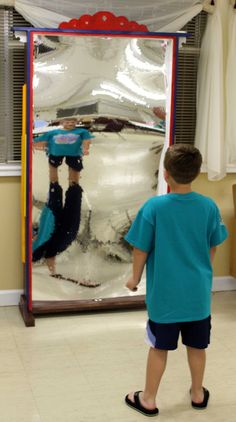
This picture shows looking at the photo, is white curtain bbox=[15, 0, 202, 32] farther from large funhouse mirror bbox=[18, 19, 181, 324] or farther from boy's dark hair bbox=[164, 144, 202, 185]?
boy's dark hair bbox=[164, 144, 202, 185]

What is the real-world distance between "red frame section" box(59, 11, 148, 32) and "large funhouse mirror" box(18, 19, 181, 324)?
0.21 feet

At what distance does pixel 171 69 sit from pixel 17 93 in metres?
0.92

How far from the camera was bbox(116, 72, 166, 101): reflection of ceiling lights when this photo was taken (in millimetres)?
3598

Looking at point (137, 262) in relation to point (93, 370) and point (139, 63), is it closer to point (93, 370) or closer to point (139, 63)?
→ point (93, 370)

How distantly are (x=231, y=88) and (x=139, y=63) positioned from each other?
0.72 meters

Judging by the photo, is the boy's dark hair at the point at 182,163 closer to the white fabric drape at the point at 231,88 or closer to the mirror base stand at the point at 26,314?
the mirror base stand at the point at 26,314

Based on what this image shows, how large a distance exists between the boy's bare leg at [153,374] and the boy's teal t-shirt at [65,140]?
1.41 metres

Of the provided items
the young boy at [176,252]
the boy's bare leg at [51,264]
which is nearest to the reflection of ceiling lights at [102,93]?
the boy's bare leg at [51,264]

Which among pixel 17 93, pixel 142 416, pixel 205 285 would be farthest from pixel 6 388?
pixel 17 93

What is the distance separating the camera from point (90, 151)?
3639 millimetres

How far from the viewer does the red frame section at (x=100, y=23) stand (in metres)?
3.50

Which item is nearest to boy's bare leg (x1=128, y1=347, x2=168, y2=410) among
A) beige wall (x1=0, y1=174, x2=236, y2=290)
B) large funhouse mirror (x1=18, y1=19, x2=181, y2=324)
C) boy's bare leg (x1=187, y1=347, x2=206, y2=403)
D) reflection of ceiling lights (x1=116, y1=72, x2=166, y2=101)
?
boy's bare leg (x1=187, y1=347, x2=206, y2=403)

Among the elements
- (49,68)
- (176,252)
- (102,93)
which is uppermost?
(49,68)

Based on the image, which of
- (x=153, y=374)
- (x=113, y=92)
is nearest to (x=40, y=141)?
(x=113, y=92)
